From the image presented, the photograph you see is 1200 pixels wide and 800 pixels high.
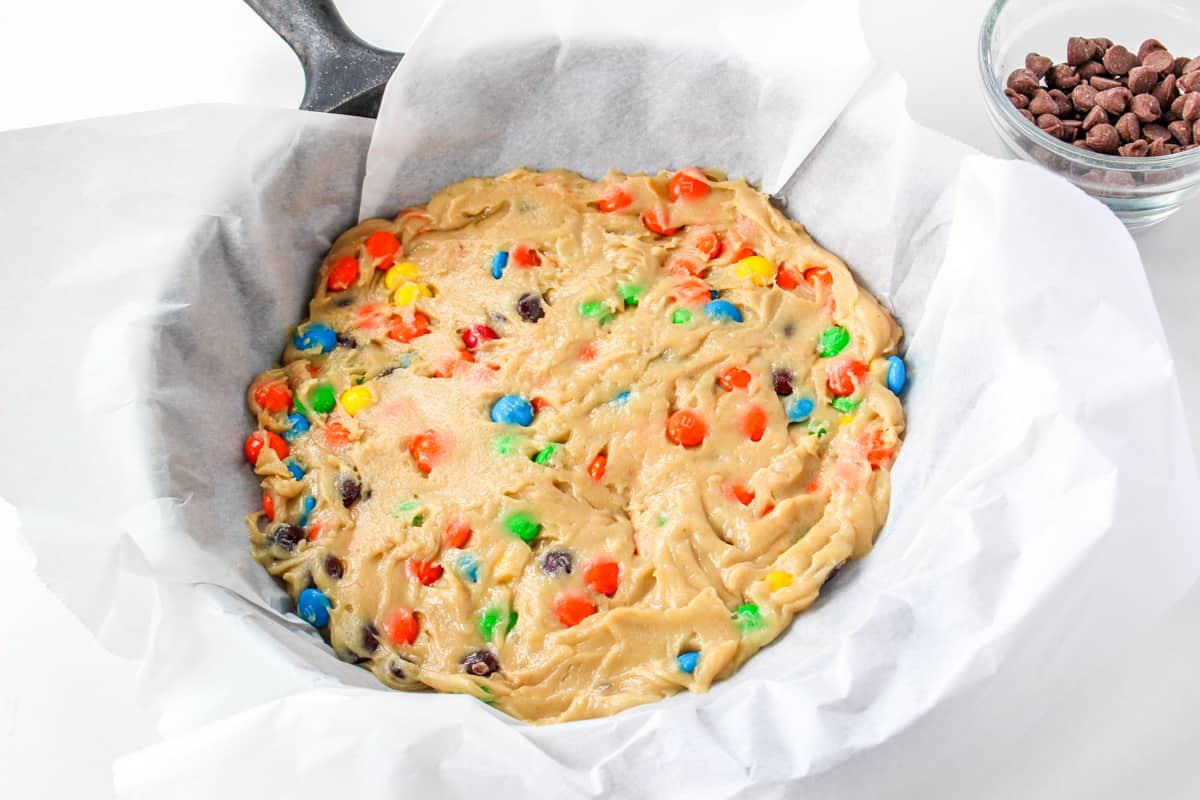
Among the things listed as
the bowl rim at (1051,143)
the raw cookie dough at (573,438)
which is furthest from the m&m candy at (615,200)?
the bowl rim at (1051,143)

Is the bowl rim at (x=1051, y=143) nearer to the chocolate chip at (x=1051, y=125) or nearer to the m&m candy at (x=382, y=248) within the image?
the chocolate chip at (x=1051, y=125)

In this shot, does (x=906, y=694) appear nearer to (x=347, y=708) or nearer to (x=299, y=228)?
(x=347, y=708)

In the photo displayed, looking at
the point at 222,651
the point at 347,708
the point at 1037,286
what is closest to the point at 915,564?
the point at 1037,286

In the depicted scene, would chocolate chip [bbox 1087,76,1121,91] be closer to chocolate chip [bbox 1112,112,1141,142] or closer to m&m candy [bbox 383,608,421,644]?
chocolate chip [bbox 1112,112,1141,142]

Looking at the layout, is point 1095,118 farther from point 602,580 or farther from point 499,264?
point 602,580

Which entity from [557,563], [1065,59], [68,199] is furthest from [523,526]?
[1065,59]

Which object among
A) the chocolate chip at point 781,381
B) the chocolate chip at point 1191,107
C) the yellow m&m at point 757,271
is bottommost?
the chocolate chip at point 781,381
